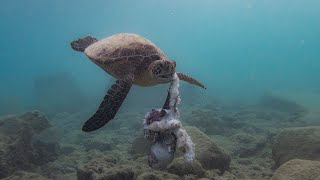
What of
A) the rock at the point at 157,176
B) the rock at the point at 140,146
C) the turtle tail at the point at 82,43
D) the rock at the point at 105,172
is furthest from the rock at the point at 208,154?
the turtle tail at the point at 82,43

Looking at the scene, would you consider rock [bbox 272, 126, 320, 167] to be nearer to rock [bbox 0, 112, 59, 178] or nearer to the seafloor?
the seafloor

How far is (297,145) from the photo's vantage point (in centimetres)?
866

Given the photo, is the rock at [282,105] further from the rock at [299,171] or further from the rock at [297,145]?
the rock at [299,171]

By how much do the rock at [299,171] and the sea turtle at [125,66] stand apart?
269cm

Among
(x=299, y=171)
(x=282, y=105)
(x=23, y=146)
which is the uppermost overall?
(x=299, y=171)

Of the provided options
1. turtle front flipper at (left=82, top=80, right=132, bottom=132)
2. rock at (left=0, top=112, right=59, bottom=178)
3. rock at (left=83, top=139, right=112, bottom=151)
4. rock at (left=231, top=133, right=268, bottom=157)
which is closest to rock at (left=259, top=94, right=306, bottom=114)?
rock at (left=231, top=133, right=268, bottom=157)

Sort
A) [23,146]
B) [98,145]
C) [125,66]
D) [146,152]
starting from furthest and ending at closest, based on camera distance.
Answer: [98,145]
[146,152]
[23,146]
[125,66]

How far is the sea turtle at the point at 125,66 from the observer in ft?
18.8

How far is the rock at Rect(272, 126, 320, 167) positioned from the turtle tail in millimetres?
5855

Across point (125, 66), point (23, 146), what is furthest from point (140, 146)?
point (125, 66)

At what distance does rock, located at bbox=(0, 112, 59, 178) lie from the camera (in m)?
9.83

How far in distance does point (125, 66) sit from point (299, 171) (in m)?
Result: 3.98

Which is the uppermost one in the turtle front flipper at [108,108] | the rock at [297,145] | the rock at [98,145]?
the turtle front flipper at [108,108]

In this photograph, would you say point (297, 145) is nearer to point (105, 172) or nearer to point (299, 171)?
point (299, 171)
